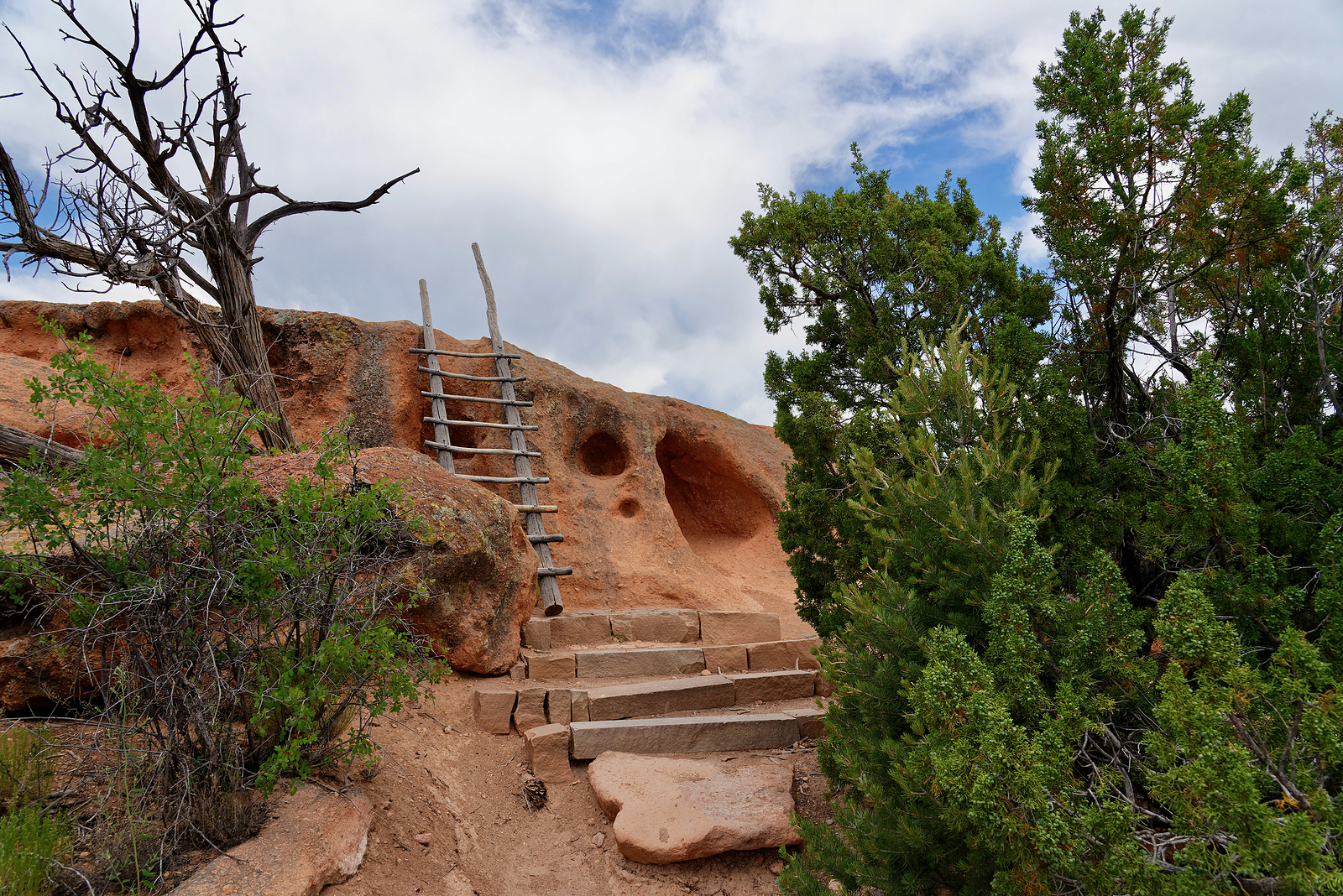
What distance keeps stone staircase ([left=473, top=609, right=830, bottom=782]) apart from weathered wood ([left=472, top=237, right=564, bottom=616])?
1.84ft

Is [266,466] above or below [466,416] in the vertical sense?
below

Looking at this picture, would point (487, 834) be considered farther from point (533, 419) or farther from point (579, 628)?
point (533, 419)

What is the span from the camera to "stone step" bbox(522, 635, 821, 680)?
6.08 metres

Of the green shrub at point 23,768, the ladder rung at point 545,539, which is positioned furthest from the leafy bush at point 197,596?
the ladder rung at point 545,539

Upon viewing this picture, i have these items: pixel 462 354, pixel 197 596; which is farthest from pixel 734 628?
pixel 197 596

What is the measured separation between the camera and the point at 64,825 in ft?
9.78

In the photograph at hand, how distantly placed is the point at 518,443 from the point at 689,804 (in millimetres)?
5176

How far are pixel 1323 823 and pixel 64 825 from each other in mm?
4195

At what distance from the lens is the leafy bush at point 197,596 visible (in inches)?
124

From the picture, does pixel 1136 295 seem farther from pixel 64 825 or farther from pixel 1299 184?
pixel 64 825

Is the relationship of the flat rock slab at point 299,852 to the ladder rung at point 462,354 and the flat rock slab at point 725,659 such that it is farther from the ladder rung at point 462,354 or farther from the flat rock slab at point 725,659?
the ladder rung at point 462,354

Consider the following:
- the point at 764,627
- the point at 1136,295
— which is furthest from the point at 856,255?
the point at 764,627

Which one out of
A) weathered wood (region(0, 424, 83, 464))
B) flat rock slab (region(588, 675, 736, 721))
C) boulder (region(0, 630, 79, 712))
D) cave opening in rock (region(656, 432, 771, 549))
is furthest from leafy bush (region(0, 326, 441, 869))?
cave opening in rock (region(656, 432, 771, 549))

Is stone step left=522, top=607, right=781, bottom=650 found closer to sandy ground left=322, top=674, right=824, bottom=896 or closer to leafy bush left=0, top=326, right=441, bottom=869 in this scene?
sandy ground left=322, top=674, right=824, bottom=896
